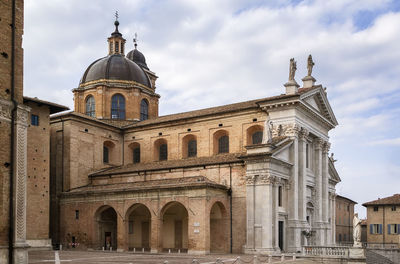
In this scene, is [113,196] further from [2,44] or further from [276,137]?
[2,44]

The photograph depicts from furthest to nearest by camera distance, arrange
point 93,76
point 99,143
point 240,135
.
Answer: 1. point 93,76
2. point 99,143
3. point 240,135

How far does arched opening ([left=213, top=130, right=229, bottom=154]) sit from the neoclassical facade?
8cm

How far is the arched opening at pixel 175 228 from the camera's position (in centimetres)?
3284

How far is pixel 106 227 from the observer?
34.4 meters

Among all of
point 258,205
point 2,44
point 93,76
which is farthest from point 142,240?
point 2,44

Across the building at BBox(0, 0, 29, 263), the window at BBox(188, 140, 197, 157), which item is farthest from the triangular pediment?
the building at BBox(0, 0, 29, 263)

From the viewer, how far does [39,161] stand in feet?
106

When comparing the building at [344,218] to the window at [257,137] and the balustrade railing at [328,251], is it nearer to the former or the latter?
the window at [257,137]

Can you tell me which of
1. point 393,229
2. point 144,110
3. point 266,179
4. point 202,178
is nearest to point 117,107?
point 144,110

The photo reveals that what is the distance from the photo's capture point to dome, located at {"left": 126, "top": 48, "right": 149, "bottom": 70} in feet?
185

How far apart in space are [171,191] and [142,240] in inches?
266

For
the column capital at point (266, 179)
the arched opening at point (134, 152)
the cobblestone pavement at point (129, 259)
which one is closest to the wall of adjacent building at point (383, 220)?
the column capital at point (266, 179)

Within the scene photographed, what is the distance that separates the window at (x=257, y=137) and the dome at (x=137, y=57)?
26020 mm

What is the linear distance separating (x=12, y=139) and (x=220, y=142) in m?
21.3
